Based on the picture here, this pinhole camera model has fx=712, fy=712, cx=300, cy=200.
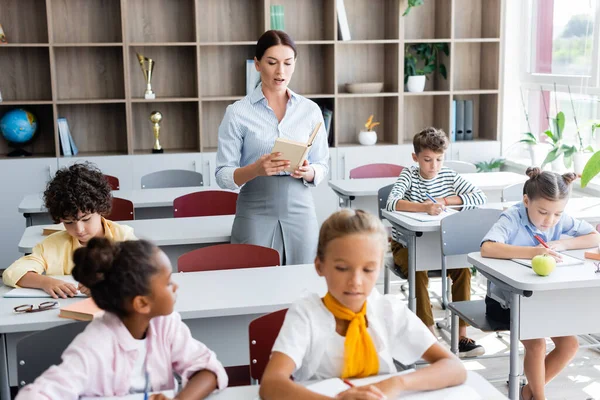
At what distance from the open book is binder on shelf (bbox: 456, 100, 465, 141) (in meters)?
3.41

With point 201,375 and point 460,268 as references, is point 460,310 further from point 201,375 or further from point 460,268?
point 201,375

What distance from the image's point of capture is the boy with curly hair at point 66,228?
2.32 meters

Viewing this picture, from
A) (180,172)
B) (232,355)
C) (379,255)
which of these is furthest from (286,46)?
(180,172)

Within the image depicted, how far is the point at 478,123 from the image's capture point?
6.09 m

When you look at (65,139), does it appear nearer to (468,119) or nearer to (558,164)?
(468,119)

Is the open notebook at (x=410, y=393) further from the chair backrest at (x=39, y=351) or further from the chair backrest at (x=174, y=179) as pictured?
the chair backrest at (x=174, y=179)

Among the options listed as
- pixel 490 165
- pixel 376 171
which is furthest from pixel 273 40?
pixel 490 165

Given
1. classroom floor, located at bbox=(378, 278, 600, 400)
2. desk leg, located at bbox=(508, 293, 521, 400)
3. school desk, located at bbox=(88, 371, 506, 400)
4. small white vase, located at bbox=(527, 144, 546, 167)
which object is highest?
small white vase, located at bbox=(527, 144, 546, 167)

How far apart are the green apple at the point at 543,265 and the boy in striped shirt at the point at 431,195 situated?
1026 millimetres

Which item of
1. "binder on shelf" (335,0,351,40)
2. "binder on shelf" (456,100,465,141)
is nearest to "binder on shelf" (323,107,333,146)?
"binder on shelf" (335,0,351,40)

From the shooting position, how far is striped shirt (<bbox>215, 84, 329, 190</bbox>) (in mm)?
2832

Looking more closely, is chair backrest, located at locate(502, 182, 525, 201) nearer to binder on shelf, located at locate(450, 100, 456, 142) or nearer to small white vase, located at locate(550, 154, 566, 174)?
small white vase, located at locate(550, 154, 566, 174)

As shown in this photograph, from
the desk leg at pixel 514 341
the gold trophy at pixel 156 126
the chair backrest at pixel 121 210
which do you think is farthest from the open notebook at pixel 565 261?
the gold trophy at pixel 156 126

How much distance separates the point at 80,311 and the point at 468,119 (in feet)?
14.5
